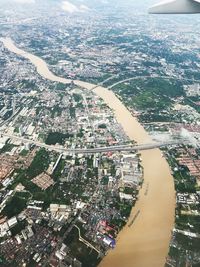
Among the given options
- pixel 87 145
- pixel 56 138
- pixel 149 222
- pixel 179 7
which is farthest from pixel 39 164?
pixel 179 7

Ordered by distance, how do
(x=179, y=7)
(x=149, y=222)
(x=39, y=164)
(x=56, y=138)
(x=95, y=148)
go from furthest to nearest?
(x=56, y=138)
(x=95, y=148)
(x=39, y=164)
(x=149, y=222)
(x=179, y=7)

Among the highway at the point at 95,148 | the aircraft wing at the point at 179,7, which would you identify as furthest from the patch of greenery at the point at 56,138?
the aircraft wing at the point at 179,7

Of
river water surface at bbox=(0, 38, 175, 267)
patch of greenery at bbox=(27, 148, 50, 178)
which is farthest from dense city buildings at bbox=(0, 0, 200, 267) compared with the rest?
river water surface at bbox=(0, 38, 175, 267)

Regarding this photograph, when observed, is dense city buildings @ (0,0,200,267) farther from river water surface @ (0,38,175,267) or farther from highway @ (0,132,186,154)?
river water surface @ (0,38,175,267)

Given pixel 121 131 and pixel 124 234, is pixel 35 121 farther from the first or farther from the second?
pixel 124 234

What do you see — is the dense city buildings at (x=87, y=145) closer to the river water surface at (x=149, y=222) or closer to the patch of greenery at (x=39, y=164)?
the patch of greenery at (x=39, y=164)

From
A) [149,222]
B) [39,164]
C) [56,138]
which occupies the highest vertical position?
[56,138]

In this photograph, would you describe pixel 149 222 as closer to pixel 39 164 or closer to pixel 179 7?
pixel 39 164
